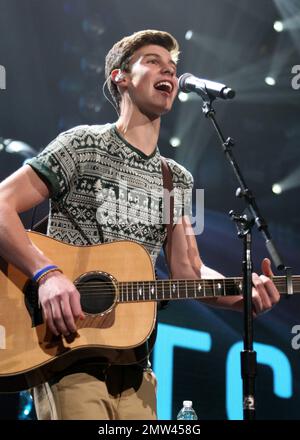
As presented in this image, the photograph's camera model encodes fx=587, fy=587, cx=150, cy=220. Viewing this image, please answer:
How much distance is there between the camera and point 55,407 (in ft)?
7.72

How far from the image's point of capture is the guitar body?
2.36m

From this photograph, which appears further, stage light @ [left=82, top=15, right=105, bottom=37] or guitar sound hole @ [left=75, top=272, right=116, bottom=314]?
stage light @ [left=82, top=15, right=105, bottom=37]

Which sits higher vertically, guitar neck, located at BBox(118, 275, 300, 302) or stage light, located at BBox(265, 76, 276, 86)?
stage light, located at BBox(265, 76, 276, 86)

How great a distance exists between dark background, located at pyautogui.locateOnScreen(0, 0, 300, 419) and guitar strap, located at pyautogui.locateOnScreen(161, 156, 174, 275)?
6.78 feet

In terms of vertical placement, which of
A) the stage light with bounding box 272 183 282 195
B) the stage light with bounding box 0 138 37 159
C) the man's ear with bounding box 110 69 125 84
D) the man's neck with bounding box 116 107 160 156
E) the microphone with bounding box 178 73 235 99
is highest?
the stage light with bounding box 272 183 282 195

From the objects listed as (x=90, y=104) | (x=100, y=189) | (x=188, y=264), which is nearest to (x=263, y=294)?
(x=188, y=264)

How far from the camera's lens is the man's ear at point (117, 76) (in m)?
3.15

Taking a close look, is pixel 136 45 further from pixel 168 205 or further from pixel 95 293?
pixel 95 293

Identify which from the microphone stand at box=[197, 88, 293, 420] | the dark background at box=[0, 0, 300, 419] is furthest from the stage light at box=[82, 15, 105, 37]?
the microphone stand at box=[197, 88, 293, 420]

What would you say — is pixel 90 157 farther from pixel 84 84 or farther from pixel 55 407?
pixel 84 84

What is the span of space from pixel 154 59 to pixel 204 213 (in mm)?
2722

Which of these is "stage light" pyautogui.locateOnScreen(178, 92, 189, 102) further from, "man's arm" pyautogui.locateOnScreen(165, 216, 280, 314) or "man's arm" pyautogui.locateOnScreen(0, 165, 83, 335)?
"man's arm" pyautogui.locateOnScreen(0, 165, 83, 335)

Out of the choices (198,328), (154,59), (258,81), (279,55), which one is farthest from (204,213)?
(154,59)

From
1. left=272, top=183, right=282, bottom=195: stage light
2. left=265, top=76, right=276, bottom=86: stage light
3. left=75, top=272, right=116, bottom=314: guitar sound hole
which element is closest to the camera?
left=75, top=272, right=116, bottom=314: guitar sound hole
